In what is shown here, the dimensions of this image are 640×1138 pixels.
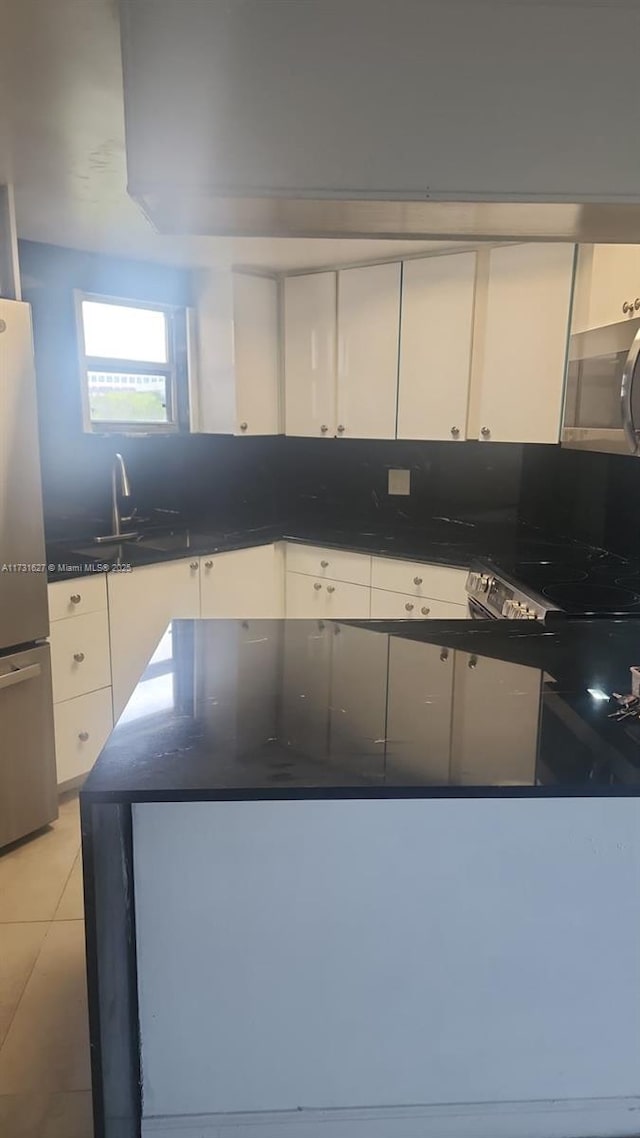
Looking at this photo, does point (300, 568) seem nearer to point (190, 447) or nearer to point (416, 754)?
point (190, 447)

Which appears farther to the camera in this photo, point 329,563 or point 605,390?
point 329,563

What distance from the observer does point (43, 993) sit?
198 centimetres

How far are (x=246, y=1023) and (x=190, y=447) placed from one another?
3.07 m

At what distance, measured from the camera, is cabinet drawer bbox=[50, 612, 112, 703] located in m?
2.83

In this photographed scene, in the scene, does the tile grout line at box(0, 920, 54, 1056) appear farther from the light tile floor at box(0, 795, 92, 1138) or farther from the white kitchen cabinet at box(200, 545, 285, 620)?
the white kitchen cabinet at box(200, 545, 285, 620)

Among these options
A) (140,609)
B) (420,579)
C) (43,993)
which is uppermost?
(420,579)

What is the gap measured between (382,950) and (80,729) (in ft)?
6.24

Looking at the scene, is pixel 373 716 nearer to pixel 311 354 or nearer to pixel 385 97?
pixel 385 97

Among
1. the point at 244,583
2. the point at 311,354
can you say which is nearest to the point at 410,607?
the point at 244,583

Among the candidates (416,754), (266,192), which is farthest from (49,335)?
(416,754)

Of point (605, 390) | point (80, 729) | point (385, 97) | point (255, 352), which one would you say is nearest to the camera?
point (385, 97)

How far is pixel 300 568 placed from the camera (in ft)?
12.7

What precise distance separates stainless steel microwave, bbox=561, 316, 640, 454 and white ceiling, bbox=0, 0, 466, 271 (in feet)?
3.60

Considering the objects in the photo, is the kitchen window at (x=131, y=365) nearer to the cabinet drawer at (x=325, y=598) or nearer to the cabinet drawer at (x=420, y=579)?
the cabinet drawer at (x=325, y=598)
